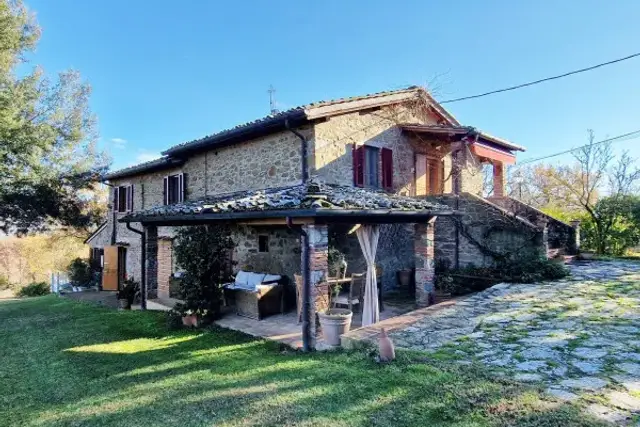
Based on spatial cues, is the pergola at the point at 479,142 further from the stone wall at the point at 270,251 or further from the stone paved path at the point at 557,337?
the stone wall at the point at 270,251

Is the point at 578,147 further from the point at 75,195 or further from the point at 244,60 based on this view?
the point at 75,195

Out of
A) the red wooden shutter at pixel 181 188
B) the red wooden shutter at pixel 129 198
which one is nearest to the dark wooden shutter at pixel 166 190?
the red wooden shutter at pixel 181 188

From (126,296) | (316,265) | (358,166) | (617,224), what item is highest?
(358,166)

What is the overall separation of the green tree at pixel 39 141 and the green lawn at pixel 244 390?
45.7 feet

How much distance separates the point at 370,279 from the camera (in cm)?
762

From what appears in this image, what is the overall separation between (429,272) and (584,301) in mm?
3271

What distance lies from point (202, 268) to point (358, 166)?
5.22 metres

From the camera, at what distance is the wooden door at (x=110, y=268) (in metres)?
18.0

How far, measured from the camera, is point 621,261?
13.4m

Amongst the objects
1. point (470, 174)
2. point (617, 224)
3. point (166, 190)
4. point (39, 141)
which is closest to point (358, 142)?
point (470, 174)

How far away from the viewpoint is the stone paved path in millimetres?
4092

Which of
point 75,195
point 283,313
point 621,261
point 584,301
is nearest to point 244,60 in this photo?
point 283,313

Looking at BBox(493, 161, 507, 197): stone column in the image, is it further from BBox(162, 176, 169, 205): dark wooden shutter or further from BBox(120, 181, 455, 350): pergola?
BBox(162, 176, 169, 205): dark wooden shutter

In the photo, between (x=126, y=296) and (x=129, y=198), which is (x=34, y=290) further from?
(x=126, y=296)
